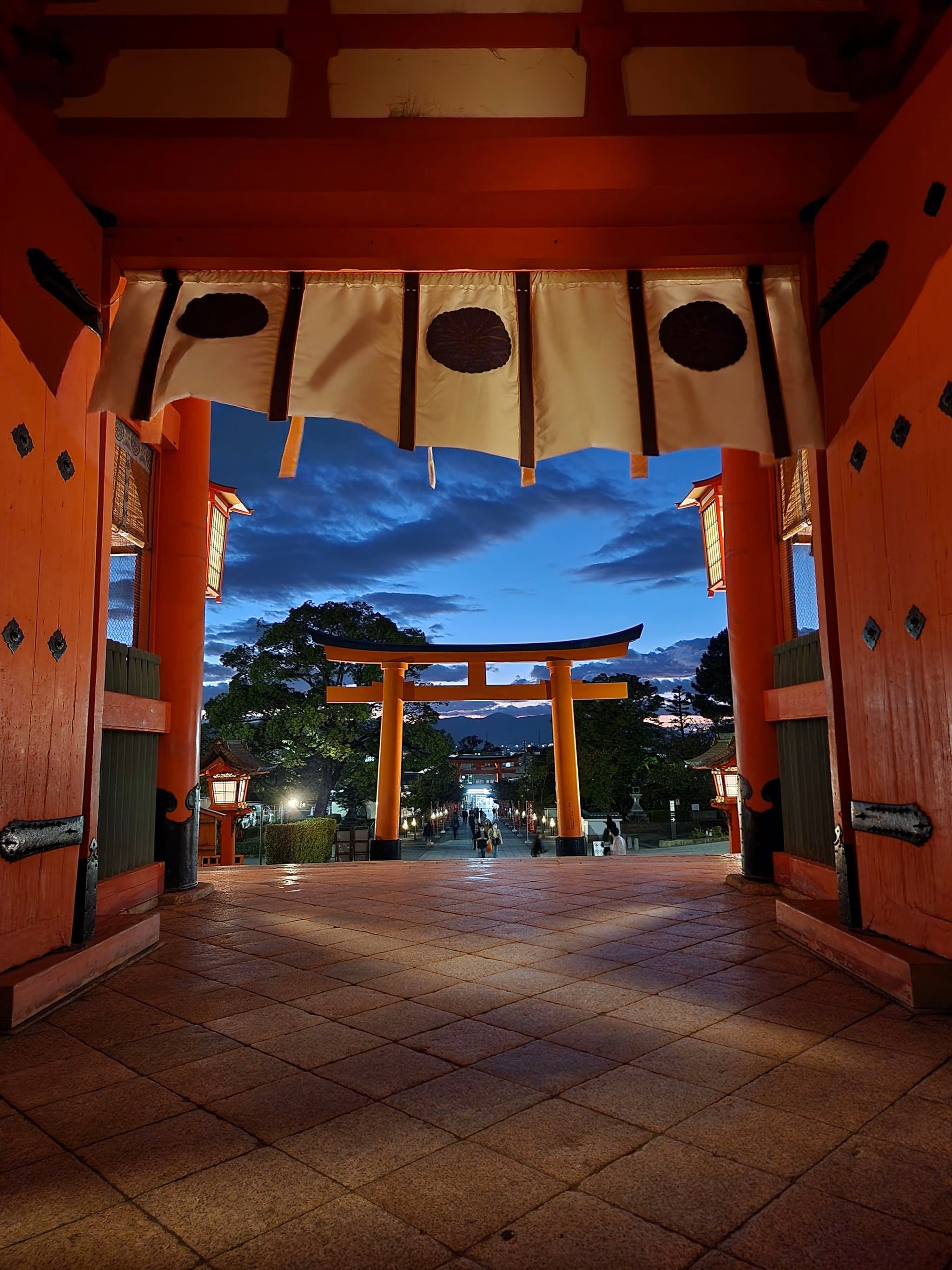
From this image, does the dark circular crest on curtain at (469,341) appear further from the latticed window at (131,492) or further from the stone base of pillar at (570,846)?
the stone base of pillar at (570,846)

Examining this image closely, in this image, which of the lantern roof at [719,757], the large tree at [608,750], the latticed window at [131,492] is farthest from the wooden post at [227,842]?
the large tree at [608,750]

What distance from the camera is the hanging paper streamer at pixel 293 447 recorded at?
4262 mm

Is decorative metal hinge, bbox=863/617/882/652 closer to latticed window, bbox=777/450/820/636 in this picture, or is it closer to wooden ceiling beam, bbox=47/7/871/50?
latticed window, bbox=777/450/820/636

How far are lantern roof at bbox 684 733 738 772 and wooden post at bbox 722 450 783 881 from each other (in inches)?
144

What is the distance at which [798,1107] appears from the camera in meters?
1.97

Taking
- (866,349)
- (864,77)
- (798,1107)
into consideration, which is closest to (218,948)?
(798,1107)

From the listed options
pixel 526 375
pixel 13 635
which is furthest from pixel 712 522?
pixel 13 635

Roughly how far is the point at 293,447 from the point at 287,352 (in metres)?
0.56

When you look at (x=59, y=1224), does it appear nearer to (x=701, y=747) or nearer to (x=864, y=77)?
(x=864, y=77)

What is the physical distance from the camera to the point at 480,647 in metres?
15.3

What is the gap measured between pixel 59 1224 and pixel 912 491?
352cm

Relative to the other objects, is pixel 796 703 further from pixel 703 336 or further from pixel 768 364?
pixel 703 336

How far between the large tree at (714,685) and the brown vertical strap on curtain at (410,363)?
31.4 m

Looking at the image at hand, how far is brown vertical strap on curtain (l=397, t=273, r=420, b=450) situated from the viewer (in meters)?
3.95
